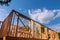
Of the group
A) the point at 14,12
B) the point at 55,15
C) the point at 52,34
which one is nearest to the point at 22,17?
the point at 14,12

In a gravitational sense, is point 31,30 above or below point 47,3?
below

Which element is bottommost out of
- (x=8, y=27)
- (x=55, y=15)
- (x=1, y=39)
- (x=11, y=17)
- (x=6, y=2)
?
(x=1, y=39)

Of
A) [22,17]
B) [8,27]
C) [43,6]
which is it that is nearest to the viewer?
[8,27]

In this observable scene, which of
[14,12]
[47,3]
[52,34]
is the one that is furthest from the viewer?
[47,3]

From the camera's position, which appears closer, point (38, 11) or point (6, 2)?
point (6, 2)

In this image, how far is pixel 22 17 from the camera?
289 inches

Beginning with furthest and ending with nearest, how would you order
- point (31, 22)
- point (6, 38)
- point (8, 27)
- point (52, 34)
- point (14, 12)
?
point (52, 34)
point (31, 22)
point (14, 12)
point (8, 27)
point (6, 38)

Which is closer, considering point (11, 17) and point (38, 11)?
point (11, 17)

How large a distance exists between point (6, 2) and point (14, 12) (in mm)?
1068

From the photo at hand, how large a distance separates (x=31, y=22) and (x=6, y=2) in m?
1.79

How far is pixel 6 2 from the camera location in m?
7.49

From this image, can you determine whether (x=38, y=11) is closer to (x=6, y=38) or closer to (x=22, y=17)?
(x=22, y=17)

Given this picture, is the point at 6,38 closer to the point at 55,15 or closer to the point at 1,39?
the point at 1,39

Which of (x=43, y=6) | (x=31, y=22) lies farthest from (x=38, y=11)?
(x=31, y=22)
